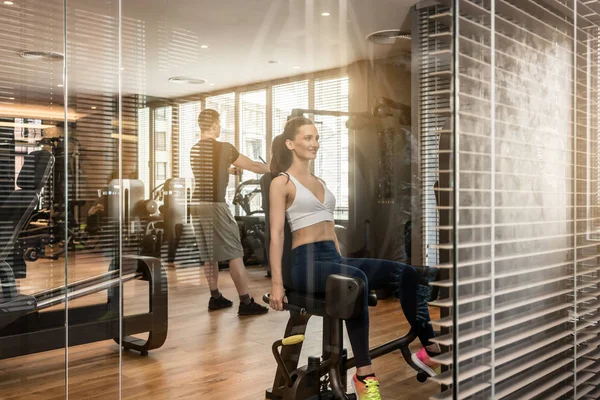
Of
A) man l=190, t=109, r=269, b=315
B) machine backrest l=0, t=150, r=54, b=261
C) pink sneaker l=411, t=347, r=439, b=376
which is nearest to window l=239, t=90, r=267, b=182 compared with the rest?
man l=190, t=109, r=269, b=315

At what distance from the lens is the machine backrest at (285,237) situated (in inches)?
61.6

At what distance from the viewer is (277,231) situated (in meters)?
1.58

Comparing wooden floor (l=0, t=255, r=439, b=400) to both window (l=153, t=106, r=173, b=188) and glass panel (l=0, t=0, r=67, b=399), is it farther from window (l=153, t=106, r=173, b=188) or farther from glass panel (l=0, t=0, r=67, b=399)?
window (l=153, t=106, r=173, b=188)

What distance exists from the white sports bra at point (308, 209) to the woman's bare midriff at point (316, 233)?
0.01 metres

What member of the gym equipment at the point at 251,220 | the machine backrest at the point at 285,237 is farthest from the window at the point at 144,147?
the machine backrest at the point at 285,237

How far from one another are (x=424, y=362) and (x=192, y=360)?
761mm

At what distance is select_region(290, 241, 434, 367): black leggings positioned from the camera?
4.66 ft

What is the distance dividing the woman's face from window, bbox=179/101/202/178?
1.25 feet

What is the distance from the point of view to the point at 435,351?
138 centimetres

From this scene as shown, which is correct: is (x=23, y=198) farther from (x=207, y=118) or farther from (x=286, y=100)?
(x=286, y=100)

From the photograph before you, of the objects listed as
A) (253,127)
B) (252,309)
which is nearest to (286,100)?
(253,127)

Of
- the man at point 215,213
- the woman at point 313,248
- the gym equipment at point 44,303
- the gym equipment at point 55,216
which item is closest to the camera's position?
the woman at point 313,248

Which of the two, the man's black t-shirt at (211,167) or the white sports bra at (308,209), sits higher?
the man's black t-shirt at (211,167)

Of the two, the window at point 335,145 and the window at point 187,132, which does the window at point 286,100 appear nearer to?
the window at point 335,145
